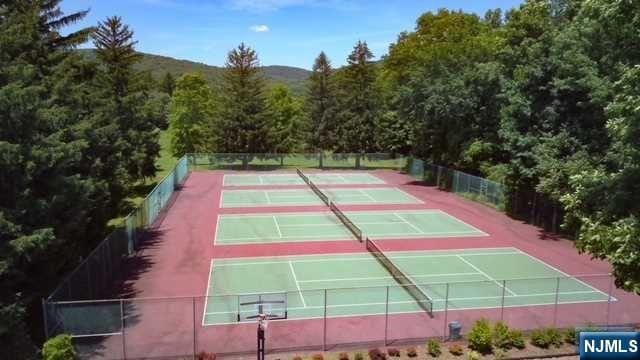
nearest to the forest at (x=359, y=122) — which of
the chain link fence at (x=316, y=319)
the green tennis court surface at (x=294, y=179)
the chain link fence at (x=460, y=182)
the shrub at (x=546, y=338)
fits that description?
the chain link fence at (x=460, y=182)

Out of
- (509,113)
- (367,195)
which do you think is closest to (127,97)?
(367,195)

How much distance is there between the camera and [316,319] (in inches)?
730

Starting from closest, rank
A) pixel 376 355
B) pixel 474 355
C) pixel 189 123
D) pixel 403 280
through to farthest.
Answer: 1. pixel 474 355
2. pixel 376 355
3. pixel 403 280
4. pixel 189 123

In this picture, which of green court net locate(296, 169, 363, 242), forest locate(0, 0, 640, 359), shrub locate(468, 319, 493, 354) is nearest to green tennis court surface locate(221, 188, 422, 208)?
green court net locate(296, 169, 363, 242)

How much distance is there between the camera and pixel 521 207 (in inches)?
1406

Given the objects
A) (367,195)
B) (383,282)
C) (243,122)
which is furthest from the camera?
(243,122)

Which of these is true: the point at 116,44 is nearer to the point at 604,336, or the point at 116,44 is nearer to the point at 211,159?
the point at 211,159

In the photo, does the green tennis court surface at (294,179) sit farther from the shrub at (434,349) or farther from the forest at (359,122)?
the shrub at (434,349)

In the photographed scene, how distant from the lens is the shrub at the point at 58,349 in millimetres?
13875

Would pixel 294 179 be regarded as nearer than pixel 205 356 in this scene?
No

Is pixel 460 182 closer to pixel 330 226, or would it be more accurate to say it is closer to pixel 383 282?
pixel 330 226

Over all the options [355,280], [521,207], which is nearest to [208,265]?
[355,280]

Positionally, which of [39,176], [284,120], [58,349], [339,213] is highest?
[284,120]

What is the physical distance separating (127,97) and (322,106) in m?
36.3
